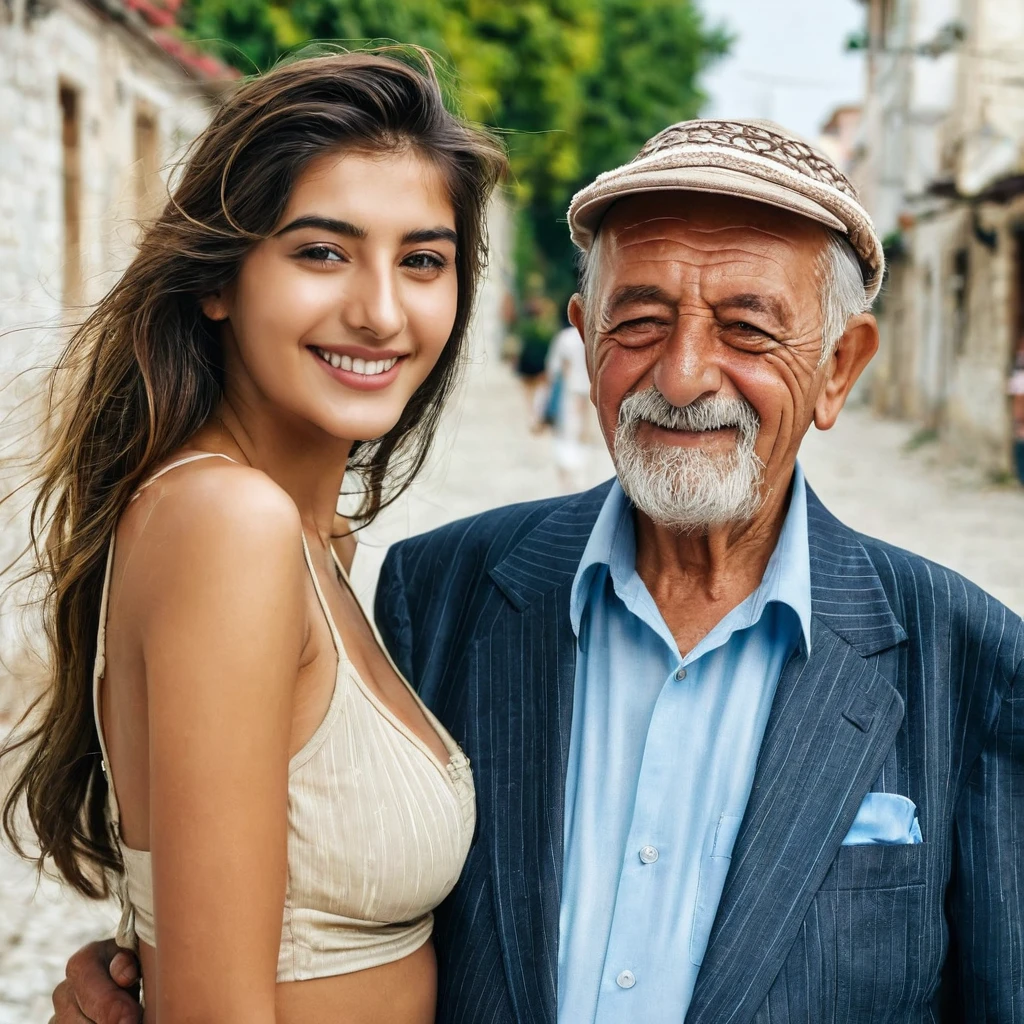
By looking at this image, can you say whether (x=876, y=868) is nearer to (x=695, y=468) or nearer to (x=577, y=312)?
(x=695, y=468)

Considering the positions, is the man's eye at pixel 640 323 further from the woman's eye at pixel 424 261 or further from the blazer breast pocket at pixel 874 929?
the blazer breast pocket at pixel 874 929

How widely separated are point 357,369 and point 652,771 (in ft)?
2.61

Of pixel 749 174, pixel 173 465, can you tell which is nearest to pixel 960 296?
pixel 749 174

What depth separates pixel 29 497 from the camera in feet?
20.5

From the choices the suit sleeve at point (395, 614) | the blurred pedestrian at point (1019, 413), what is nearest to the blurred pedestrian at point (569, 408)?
the blurred pedestrian at point (1019, 413)

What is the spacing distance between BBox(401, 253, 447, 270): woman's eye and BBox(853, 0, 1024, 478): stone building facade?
12744 mm

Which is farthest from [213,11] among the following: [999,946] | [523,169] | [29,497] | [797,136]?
[523,169]

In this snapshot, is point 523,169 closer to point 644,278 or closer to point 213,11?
point 213,11

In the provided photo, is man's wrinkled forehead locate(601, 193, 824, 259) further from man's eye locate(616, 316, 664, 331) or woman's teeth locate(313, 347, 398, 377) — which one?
woman's teeth locate(313, 347, 398, 377)

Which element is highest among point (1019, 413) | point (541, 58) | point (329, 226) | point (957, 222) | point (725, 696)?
point (541, 58)

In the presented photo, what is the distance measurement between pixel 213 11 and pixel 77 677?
1258cm

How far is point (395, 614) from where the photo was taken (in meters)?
2.47

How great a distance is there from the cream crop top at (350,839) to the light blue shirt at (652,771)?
0.26m

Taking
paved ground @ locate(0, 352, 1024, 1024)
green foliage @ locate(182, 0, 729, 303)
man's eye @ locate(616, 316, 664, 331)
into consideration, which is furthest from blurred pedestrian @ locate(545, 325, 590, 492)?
man's eye @ locate(616, 316, 664, 331)
